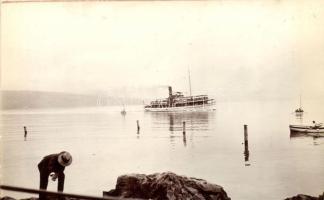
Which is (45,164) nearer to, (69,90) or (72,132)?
(69,90)

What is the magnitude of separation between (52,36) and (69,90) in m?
1.46

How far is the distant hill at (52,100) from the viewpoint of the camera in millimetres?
6002

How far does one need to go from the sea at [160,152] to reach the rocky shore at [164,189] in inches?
18.1

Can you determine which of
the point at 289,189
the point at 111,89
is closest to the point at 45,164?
the point at 111,89

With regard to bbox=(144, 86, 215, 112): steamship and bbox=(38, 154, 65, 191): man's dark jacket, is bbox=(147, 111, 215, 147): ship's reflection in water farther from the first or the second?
bbox=(38, 154, 65, 191): man's dark jacket

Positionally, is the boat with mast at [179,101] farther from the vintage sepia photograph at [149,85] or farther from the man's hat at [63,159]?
the man's hat at [63,159]

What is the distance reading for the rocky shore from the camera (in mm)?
7023

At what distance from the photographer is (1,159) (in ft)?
18.8

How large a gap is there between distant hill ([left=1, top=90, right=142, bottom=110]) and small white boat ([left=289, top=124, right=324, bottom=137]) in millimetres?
4517

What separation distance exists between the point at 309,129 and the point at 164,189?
5.53 metres

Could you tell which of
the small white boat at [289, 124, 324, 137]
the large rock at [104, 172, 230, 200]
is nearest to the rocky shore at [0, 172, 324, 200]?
the large rock at [104, 172, 230, 200]

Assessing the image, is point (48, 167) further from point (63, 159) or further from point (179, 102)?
point (179, 102)

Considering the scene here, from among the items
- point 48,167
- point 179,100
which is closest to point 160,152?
point 179,100

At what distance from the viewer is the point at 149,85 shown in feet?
27.7
